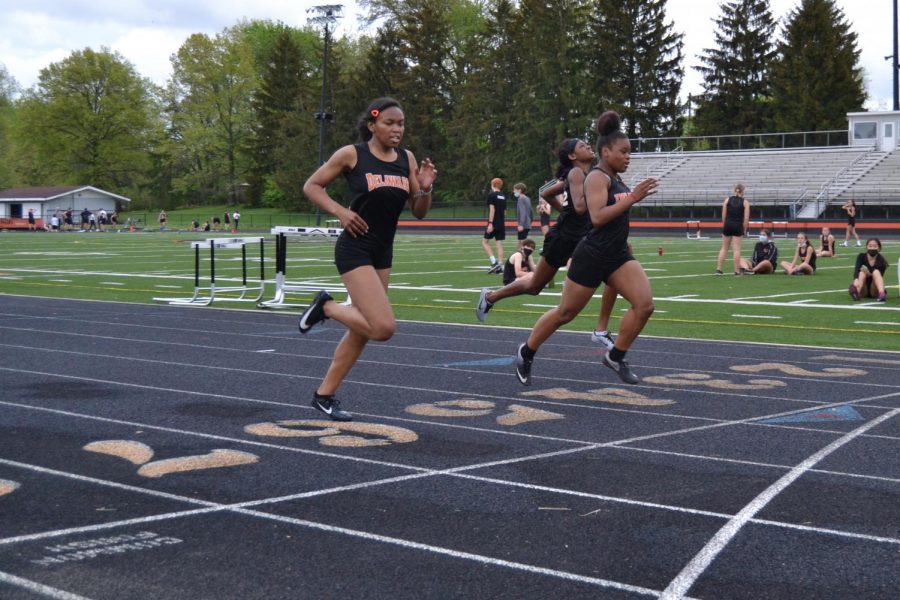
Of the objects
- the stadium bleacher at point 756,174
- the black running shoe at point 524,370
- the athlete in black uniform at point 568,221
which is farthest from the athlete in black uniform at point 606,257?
the stadium bleacher at point 756,174

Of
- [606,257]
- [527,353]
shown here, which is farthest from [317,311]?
[606,257]

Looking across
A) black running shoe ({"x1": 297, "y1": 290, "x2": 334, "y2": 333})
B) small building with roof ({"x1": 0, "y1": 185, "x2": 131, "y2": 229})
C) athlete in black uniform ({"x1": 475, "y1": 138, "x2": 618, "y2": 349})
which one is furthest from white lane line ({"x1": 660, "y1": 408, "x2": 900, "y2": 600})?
small building with roof ({"x1": 0, "y1": 185, "x2": 131, "y2": 229})

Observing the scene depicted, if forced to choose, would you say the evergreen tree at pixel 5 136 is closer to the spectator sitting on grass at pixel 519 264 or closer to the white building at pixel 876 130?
the white building at pixel 876 130

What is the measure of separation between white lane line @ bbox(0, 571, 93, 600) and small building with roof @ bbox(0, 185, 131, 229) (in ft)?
276

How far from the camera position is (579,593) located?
418 centimetres

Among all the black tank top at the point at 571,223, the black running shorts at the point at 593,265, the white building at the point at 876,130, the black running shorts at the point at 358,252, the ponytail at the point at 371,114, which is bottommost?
the black running shorts at the point at 593,265

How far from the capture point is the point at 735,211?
2295 centimetres

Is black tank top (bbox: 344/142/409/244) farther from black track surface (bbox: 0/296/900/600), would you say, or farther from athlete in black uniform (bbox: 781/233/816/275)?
athlete in black uniform (bbox: 781/233/816/275)

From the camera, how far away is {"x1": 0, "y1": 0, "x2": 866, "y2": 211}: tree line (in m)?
77.5

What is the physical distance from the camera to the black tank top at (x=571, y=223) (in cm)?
987

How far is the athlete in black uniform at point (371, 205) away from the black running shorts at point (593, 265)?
180 cm

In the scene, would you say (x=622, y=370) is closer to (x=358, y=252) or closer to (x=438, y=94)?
(x=358, y=252)

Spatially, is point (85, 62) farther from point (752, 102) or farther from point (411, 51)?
point (752, 102)

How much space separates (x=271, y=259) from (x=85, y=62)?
80231 mm
